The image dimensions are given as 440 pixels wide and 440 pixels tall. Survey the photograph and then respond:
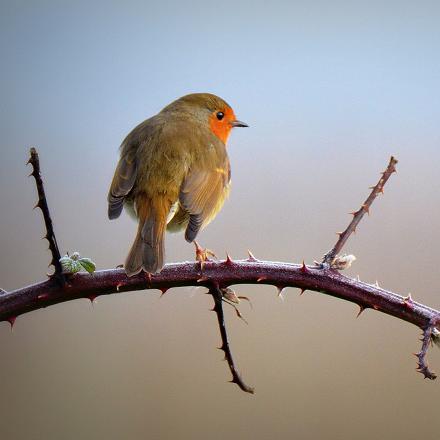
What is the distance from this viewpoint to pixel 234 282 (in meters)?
1.55

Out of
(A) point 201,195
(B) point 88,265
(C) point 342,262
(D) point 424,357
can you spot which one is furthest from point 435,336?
(A) point 201,195

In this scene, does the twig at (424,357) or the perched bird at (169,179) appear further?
the perched bird at (169,179)

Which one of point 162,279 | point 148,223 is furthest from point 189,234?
point 162,279

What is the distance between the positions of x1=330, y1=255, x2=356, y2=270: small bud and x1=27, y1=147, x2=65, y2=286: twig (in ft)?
2.08

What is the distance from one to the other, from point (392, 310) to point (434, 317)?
94mm

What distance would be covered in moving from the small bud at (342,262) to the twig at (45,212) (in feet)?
2.08

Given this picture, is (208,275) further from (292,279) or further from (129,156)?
(129,156)

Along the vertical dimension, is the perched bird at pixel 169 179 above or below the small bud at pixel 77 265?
above

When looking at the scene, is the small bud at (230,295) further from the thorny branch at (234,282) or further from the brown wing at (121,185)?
the brown wing at (121,185)

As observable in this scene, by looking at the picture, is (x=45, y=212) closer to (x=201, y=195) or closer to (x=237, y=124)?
(x=201, y=195)

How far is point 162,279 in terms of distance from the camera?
5.16 feet

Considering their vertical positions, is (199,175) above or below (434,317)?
above

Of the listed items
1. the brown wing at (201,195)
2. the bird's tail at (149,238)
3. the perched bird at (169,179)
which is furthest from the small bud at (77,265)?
the brown wing at (201,195)

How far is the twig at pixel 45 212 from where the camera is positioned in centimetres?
119
